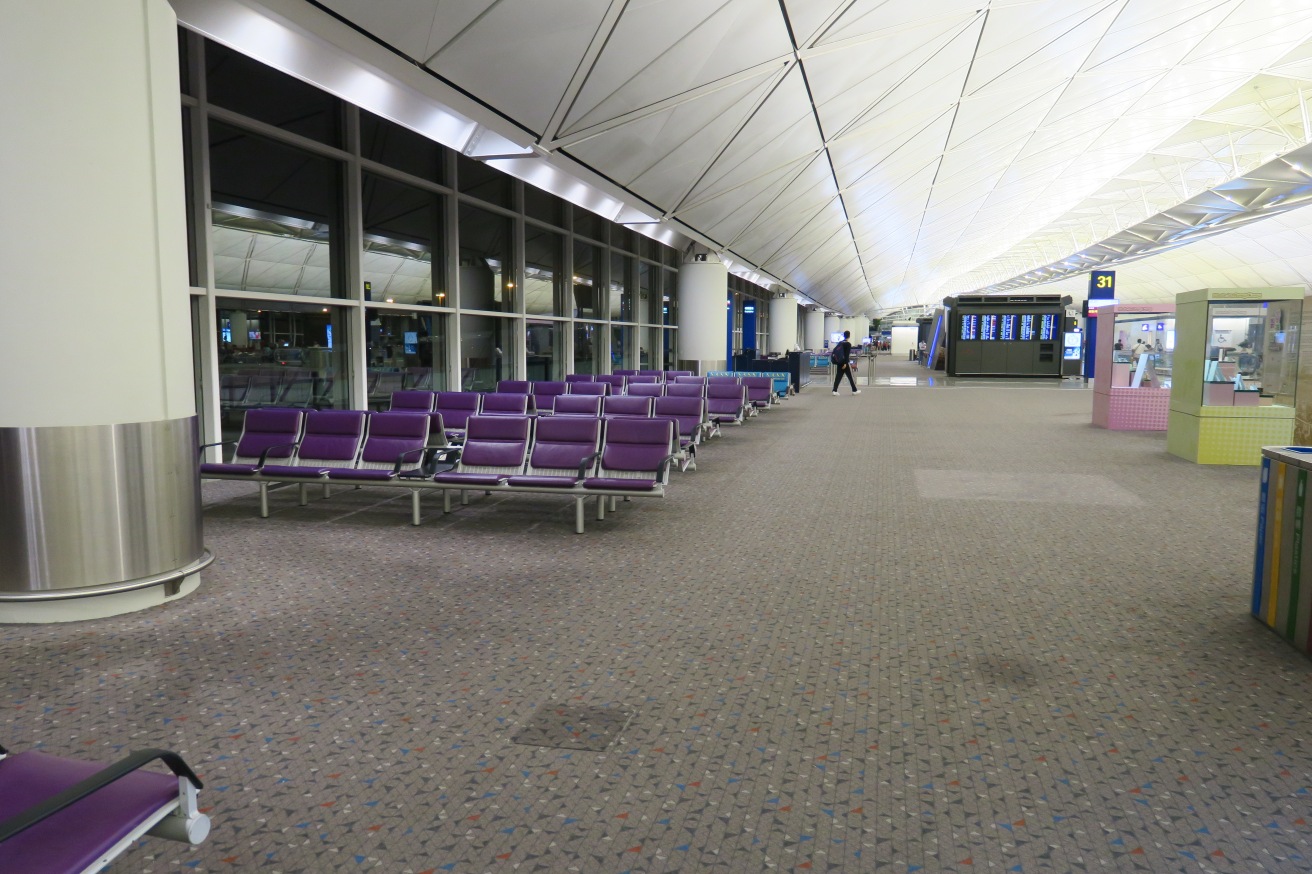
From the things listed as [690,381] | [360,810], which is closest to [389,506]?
[360,810]

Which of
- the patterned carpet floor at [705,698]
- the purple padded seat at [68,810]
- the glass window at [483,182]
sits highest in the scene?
the glass window at [483,182]

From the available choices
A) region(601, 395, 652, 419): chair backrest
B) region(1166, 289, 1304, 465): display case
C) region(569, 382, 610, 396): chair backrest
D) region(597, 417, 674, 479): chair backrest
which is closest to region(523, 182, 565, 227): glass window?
region(569, 382, 610, 396): chair backrest

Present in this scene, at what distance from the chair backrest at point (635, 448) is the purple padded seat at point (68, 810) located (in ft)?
19.6

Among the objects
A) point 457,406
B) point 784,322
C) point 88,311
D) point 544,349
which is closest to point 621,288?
point 544,349

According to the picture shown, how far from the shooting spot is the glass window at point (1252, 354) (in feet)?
36.9

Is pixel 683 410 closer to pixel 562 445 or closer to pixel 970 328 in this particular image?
pixel 562 445

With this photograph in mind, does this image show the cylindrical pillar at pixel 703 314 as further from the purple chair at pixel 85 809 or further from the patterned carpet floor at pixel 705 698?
the purple chair at pixel 85 809

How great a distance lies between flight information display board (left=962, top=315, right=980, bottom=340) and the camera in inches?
1443

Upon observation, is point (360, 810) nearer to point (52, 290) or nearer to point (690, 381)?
point (52, 290)

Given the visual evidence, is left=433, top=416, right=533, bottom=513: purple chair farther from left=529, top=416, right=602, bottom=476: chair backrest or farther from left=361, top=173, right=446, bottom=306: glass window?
left=361, top=173, right=446, bottom=306: glass window

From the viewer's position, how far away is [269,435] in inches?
351

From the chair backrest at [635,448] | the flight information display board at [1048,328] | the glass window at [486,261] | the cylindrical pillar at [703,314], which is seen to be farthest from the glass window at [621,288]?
the flight information display board at [1048,328]

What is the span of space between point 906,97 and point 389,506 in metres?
10.7

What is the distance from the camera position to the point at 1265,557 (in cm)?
507
